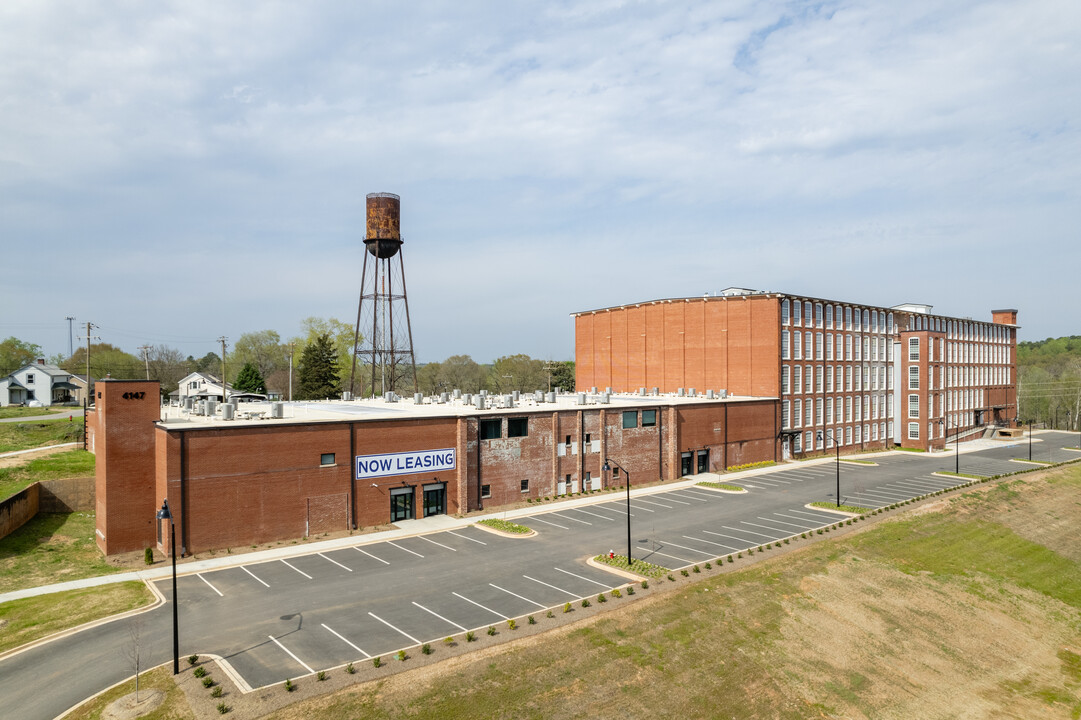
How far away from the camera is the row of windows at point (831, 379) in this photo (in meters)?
67.1

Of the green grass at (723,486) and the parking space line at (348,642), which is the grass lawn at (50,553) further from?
Result: the green grass at (723,486)

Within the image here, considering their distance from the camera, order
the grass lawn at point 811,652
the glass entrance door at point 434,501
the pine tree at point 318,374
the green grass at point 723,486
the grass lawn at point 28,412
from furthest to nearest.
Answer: the pine tree at point 318,374
the grass lawn at point 28,412
the green grass at point 723,486
the glass entrance door at point 434,501
the grass lawn at point 811,652

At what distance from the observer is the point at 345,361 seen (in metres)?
105

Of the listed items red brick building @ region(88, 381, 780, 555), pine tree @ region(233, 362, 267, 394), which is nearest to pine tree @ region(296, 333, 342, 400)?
pine tree @ region(233, 362, 267, 394)

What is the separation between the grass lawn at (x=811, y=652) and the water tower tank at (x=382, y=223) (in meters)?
46.6

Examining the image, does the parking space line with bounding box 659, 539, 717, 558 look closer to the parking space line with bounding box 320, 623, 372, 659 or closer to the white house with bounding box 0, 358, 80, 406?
the parking space line with bounding box 320, 623, 372, 659

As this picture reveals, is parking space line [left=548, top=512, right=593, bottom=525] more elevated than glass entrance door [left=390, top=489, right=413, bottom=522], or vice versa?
glass entrance door [left=390, top=489, right=413, bottom=522]

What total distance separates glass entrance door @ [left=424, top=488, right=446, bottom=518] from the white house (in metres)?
95.1

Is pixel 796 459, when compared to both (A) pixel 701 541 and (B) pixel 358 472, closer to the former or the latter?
(A) pixel 701 541

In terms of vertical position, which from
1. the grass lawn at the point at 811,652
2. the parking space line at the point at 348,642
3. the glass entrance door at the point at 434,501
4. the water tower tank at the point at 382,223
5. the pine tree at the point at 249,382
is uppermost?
the water tower tank at the point at 382,223

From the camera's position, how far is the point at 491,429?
44000 millimetres

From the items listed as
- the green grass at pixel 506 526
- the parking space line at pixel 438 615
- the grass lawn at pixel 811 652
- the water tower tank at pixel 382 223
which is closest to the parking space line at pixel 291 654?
the grass lawn at pixel 811 652

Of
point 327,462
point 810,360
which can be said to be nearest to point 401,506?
point 327,462

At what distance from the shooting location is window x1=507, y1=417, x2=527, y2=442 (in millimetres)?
45062
